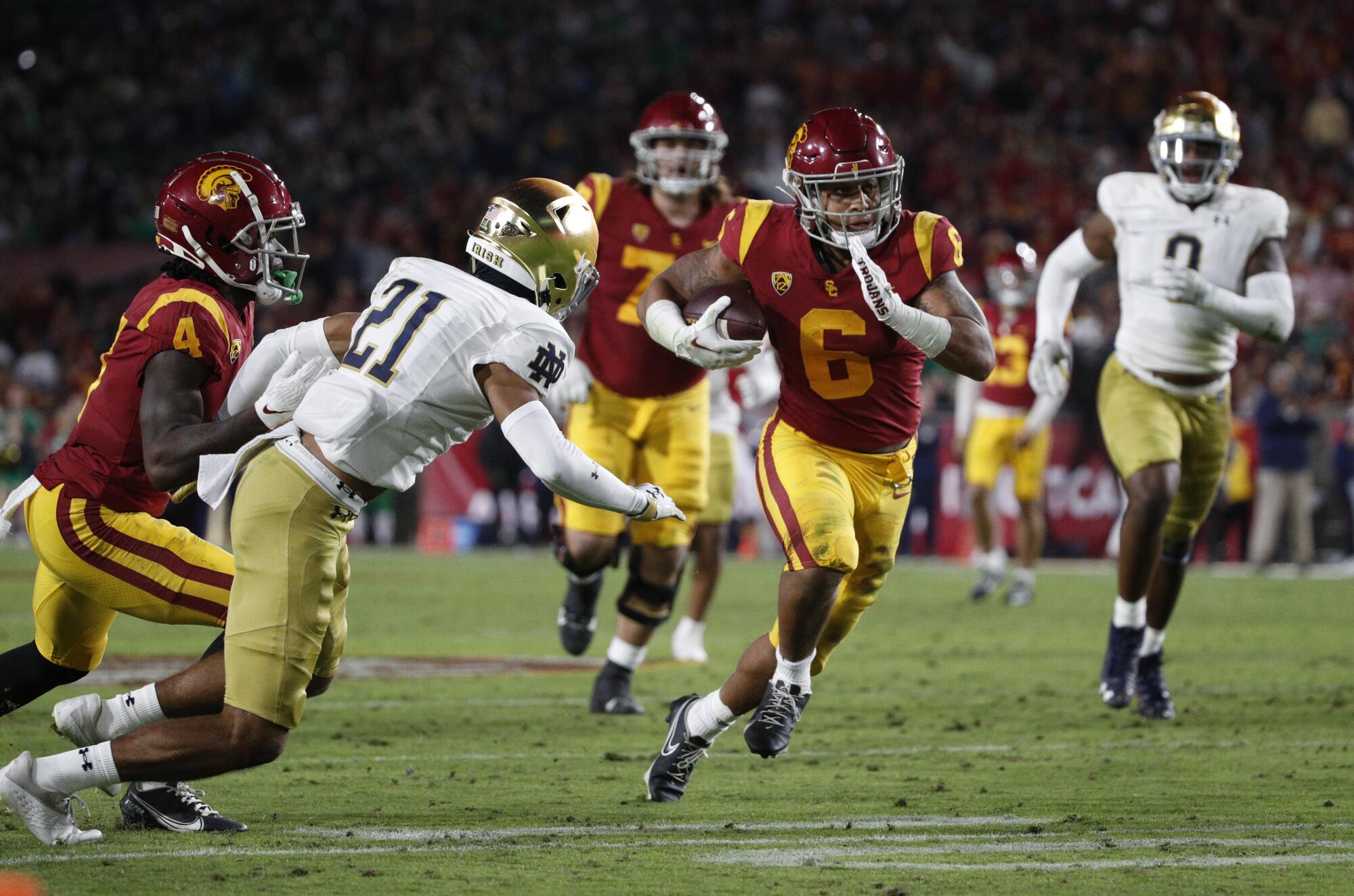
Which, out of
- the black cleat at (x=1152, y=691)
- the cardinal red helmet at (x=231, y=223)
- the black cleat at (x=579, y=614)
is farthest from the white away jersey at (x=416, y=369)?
the black cleat at (x=1152, y=691)

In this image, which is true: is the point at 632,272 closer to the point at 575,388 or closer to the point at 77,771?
the point at 575,388

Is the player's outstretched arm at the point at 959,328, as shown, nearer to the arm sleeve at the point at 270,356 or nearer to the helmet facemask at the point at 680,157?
the arm sleeve at the point at 270,356

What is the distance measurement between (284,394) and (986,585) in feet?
24.9

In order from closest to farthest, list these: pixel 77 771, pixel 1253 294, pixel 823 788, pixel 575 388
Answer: pixel 77 771 → pixel 823 788 → pixel 1253 294 → pixel 575 388

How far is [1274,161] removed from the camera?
16.4 meters

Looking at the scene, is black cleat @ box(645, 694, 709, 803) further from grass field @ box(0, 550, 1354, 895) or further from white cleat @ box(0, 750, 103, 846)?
white cleat @ box(0, 750, 103, 846)

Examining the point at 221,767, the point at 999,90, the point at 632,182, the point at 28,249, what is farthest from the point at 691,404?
the point at 28,249

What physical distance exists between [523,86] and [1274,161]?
329 inches

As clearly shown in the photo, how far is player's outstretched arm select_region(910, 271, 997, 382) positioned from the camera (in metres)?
4.42

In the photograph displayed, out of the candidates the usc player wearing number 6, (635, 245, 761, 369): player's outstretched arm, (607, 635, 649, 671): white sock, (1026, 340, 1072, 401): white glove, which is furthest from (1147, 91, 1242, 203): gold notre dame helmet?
(607, 635, 649, 671): white sock

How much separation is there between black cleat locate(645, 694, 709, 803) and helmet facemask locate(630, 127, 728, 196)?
2517mm

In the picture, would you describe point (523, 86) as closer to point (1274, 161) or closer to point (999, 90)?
point (999, 90)

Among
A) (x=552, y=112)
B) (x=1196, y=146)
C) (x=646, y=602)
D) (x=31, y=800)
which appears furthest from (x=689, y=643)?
(x=552, y=112)

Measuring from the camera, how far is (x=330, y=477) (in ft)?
12.5
